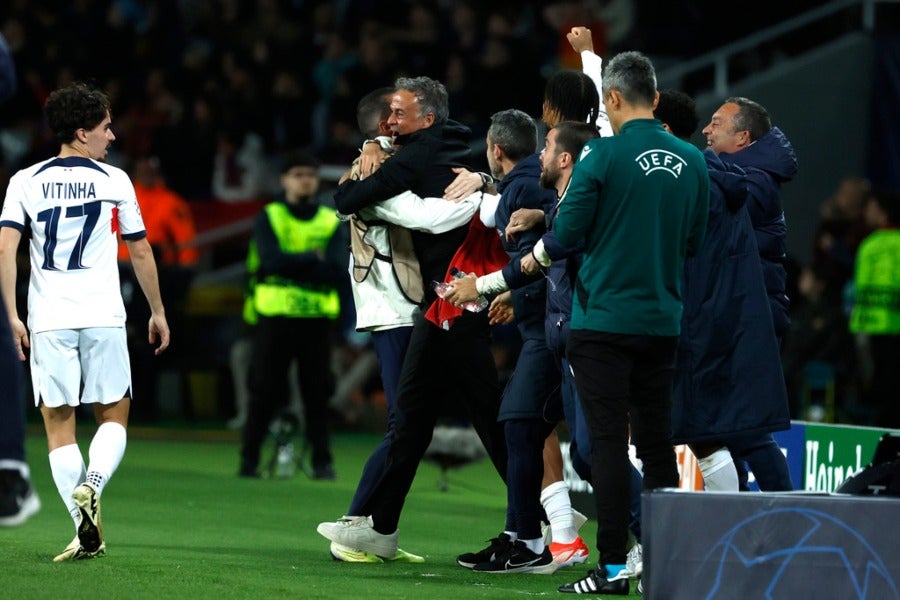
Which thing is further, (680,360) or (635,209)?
(680,360)

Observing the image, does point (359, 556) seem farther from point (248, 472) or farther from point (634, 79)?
point (248, 472)

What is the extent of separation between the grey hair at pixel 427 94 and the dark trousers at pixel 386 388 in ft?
3.23

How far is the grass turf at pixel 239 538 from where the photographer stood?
688 centimetres

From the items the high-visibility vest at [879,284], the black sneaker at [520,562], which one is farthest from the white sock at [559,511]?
the high-visibility vest at [879,284]

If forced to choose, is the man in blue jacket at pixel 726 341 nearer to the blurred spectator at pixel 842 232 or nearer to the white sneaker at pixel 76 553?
the white sneaker at pixel 76 553

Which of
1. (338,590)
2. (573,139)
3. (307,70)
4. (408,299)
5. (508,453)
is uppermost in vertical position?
(307,70)

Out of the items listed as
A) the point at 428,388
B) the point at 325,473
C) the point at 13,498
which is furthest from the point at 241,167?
the point at 13,498

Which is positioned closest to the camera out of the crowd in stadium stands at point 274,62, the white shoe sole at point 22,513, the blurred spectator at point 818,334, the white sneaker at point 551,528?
the white shoe sole at point 22,513

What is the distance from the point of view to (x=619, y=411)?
6.62 metres

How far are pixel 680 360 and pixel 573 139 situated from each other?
100 centimetres

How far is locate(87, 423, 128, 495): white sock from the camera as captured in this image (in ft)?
24.8

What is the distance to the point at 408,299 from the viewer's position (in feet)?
26.1

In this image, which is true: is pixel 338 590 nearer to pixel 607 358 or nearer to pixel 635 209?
pixel 607 358

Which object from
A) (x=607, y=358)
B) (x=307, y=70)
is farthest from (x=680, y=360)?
(x=307, y=70)
